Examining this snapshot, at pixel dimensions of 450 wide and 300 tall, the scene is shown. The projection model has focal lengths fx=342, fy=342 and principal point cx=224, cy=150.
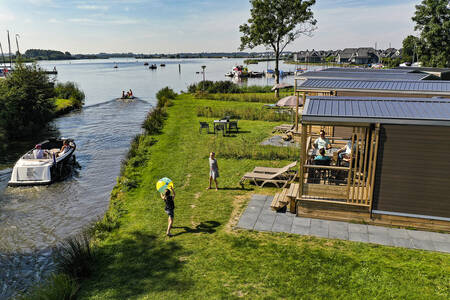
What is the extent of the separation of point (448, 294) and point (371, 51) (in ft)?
497

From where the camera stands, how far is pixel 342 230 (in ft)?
33.2

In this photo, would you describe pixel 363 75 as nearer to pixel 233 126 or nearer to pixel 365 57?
pixel 233 126

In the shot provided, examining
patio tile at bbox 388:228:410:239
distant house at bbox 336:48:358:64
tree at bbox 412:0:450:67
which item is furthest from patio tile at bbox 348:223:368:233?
distant house at bbox 336:48:358:64

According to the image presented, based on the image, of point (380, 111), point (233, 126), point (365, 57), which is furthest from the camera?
point (365, 57)

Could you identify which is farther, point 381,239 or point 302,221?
point 302,221

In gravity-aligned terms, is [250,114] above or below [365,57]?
below

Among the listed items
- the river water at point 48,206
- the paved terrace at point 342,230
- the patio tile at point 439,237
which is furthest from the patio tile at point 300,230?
the river water at point 48,206

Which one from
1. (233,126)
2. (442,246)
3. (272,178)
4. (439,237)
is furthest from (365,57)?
(442,246)

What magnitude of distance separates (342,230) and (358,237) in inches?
21.1

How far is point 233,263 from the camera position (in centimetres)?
873

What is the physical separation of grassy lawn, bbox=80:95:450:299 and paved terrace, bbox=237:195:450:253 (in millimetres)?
331

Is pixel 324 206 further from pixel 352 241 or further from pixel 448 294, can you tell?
pixel 448 294

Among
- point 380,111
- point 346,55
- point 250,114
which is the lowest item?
point 250,114

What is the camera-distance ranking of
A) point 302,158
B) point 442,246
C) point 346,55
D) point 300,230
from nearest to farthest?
point 442,246 → point 300,230 → point 302,158 → point 346,55
